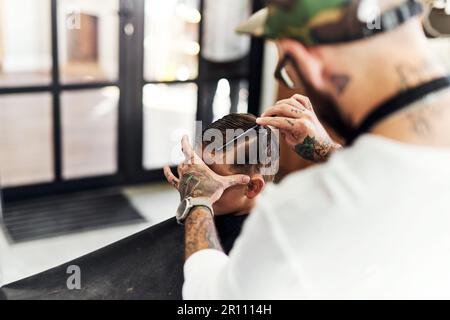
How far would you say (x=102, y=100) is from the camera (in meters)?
3.45

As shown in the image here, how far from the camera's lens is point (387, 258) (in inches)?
31.9

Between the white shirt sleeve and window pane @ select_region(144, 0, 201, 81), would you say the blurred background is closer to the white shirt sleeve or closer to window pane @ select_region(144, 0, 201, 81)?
window pane @ select_region(144, 0, 201, 81)

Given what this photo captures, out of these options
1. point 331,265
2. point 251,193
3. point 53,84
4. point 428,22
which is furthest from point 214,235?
point 53,84

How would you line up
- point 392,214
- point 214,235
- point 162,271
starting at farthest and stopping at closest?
1. point 162,271
2. point 214,235
3. point 392,214

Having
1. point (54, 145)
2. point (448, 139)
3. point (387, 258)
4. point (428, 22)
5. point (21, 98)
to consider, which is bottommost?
point (54, 145)

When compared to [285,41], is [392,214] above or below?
below

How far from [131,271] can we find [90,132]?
2.41 m

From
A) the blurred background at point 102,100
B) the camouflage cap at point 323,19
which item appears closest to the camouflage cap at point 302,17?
the camouflage cap at point 323,19

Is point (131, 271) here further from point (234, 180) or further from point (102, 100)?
point (102, 100)

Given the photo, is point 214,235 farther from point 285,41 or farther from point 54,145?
point 54,145

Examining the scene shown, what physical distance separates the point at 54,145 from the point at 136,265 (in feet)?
7.15

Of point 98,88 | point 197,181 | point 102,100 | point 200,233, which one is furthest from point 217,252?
point 102,100

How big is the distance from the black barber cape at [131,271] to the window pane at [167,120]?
216cm

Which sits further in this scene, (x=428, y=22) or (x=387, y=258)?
(x=428, y=22)
